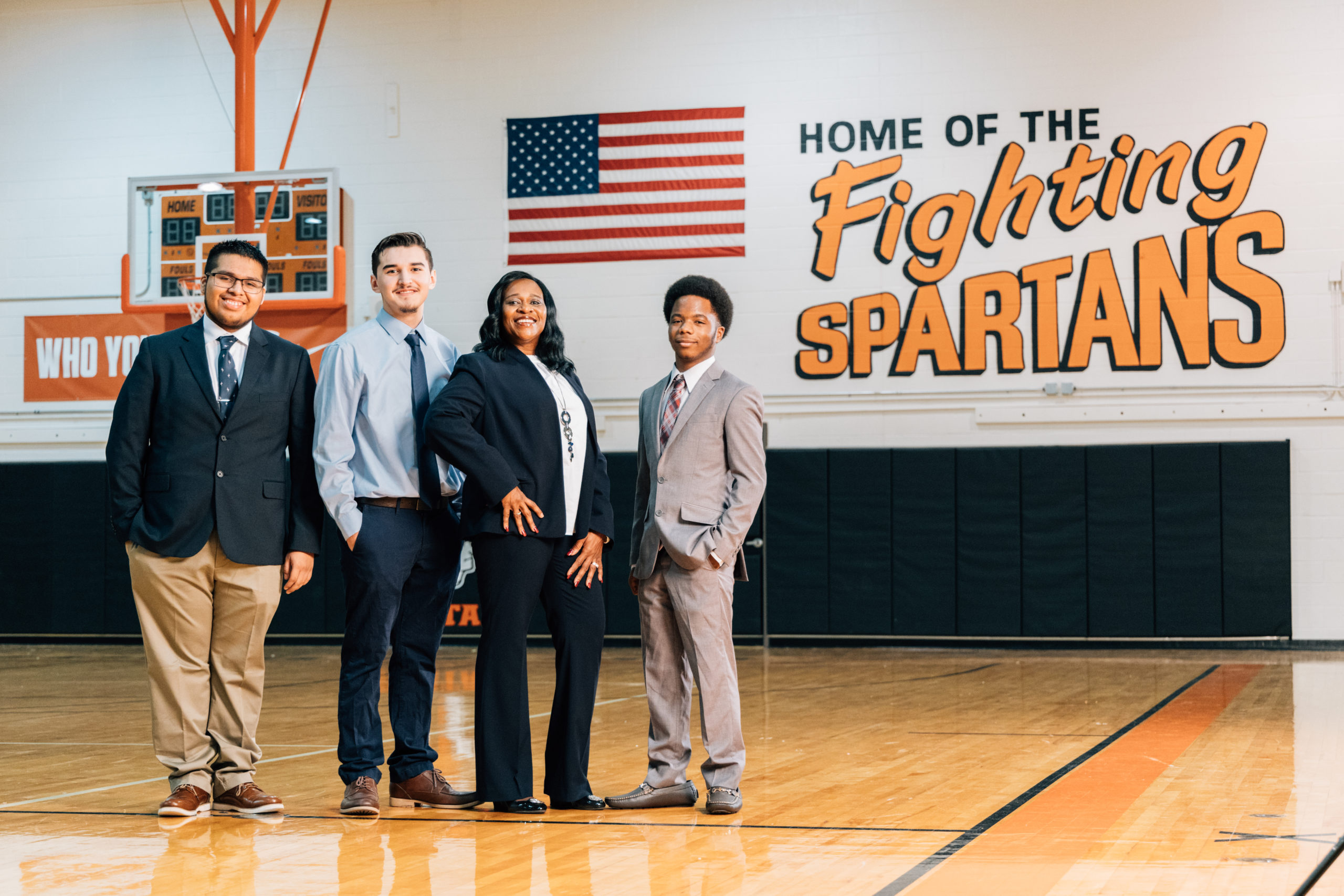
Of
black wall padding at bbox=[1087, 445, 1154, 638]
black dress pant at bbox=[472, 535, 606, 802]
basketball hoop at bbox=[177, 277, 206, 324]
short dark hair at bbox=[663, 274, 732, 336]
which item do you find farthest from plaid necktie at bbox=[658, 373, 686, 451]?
basketball hoop at bbox=[177, 277, 206, 324]

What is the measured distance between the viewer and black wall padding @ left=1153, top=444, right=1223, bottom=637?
11.3 metres

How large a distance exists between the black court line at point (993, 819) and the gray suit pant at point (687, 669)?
2.33ft

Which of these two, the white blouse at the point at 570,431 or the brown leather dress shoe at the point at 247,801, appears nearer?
the brown leather dress shoe at the point at 247,801

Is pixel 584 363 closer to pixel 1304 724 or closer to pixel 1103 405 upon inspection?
pixel 1103 405

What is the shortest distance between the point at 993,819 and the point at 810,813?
1.75 ft

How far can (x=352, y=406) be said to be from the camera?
408 cm

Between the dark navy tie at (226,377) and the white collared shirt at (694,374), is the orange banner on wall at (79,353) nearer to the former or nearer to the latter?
the dark navy tie at (226,377)

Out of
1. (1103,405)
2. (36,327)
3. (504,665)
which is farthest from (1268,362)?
(36,327)

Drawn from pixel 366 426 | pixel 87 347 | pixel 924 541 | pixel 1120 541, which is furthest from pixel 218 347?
pixel 87 347

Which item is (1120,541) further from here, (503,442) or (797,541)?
(503,442)

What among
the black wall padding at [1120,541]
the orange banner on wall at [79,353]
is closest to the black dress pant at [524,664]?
the black wall padding at [1120,541]

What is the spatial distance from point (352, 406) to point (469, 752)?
186cm

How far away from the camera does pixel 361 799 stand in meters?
3.98

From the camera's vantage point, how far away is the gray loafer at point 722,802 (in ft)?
13.1
